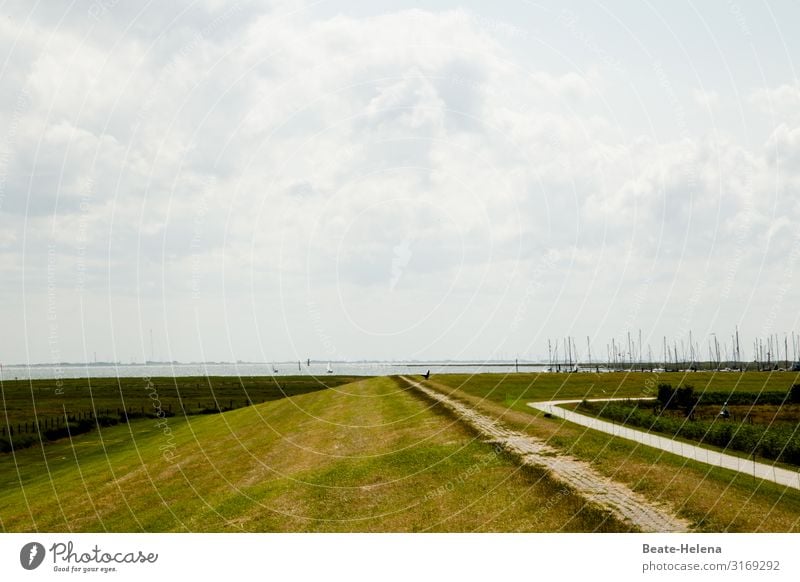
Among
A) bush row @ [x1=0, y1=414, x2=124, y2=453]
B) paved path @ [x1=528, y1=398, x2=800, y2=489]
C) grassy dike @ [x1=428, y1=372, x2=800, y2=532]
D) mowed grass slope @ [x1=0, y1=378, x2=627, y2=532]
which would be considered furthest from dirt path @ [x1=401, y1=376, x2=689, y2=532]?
bush row @ [x1=0, y1=414, x2=124, y2=453]

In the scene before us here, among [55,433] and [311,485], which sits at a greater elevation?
[311,485]

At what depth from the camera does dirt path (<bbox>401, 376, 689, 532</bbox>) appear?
20.2 metres

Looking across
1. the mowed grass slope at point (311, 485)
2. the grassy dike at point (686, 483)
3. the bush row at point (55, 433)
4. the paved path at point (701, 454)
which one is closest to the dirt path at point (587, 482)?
the grassy dike at point (686, 483)

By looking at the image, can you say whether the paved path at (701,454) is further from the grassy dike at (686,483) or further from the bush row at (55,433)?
the bush row at (55,433)

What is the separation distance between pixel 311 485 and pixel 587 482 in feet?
37.5

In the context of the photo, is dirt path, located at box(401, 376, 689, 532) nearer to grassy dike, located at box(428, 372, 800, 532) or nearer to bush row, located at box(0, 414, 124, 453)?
grassy dike, located at box(428, 372, 800, 532)

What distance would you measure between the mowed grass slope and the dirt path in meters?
0.71

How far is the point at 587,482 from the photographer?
79.5 ft

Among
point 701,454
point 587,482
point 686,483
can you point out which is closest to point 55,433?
point 587,482

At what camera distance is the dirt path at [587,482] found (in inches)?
796

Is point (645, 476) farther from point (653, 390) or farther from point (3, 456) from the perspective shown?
point (653, 390)

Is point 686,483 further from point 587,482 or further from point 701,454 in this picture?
point 701,454
